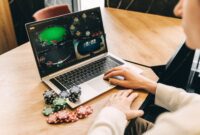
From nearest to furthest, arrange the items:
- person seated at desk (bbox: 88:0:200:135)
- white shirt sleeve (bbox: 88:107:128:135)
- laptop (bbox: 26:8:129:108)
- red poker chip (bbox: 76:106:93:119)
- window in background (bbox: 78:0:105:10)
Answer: person seated at desk (bbox: 88:0:200:135) → white shirt sleeve (bbox: 88:107:128:135) → red poker chip (bbox: 76:106:93:119) → laptop (bbox: 26:8:129:108) → window in background (bbox: 78:0:105:10)

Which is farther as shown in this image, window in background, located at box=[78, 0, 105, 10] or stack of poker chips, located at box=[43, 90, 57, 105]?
window in background, located at box=[78, 0, 105, 10]

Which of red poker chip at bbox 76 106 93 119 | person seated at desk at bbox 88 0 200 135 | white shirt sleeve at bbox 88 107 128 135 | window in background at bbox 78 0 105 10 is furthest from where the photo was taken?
window in background at bbox 78 0 105 10

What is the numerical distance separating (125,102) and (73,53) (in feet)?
1.33

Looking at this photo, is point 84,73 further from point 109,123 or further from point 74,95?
point 109,123

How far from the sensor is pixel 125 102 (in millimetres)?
1082

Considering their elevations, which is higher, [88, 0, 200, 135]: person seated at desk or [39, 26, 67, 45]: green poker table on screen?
[39, 26, 67, 45]: green poker table on screen

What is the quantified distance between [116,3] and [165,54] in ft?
3.25

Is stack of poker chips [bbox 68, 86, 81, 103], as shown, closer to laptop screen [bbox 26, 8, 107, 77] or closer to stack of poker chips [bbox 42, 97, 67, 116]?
stack of poker chips [bbox 42, 97, 67, 116]

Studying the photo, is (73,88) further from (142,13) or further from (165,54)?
(142,13)

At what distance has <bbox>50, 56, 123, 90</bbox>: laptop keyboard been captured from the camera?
1199 millimetres

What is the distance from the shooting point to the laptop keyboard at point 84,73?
120cm


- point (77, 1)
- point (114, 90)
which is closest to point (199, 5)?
point (114, 90)

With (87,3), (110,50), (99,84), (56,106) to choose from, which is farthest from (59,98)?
(87,3)

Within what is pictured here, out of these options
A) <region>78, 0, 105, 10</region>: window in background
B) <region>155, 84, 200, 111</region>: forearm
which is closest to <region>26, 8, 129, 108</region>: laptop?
<region>155, 84, 200, 111</region>: forearm
